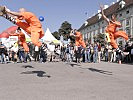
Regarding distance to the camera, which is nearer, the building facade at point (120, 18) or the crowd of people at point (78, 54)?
the crowd of people at point (78, 54)

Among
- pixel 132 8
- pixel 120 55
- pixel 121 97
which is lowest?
pixel 121 97

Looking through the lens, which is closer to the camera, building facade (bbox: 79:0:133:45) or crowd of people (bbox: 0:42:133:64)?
crowd of people (bbox: 0:42:133:64)

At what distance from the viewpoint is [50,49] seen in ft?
74.8

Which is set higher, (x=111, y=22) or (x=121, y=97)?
(x=111, y=22)

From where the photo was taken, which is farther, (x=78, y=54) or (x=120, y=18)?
(x=120, y=18)

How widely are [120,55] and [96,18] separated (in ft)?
214

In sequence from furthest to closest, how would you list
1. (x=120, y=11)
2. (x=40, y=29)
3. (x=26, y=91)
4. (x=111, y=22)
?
(x=120, y=11)
(x=111, y=22)
(x=40, y=29)
(x=26, y=91)

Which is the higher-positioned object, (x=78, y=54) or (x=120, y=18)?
(x=120, y=18)

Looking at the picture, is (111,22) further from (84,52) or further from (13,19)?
(84,52)

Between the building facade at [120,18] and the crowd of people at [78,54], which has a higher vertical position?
the building facade at [120,18]

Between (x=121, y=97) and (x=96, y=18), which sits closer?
(x=121, y=97)

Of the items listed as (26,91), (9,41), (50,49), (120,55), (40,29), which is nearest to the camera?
(26,91)

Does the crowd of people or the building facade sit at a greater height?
the building facade

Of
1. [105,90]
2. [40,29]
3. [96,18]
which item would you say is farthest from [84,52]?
[96,18]
